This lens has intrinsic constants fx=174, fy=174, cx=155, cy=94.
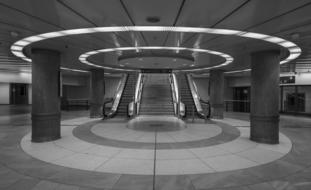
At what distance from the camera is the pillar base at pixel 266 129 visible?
5852 millimetres

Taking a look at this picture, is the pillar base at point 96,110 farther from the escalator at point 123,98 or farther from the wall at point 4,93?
the wall at point 4,93

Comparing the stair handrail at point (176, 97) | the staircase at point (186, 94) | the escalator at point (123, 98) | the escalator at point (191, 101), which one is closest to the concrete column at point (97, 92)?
the escalator at point (123, 98)

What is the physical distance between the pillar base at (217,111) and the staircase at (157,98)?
2.78m

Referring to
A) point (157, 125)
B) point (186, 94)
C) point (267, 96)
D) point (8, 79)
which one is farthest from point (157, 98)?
point (8, 79)

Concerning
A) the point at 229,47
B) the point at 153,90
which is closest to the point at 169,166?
the point at 229,47

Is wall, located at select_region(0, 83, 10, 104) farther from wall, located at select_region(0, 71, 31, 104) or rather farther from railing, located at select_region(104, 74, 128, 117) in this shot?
railing, located at select_region(104, 74, 128, 117)

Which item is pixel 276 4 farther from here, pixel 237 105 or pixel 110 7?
pixel 237 105

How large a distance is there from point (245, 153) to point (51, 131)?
621cm

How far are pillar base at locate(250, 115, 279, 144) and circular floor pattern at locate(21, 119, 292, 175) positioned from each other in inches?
12.3

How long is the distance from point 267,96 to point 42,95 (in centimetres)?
766

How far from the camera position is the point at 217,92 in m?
11.9

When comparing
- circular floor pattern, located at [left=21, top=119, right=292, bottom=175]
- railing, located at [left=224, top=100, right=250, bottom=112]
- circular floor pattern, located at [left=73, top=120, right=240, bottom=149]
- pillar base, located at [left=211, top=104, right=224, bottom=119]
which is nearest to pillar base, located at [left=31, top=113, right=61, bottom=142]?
circular floor pattern, located at [left=21, top=119, right=292, bottom=175]

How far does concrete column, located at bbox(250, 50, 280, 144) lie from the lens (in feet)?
19.3

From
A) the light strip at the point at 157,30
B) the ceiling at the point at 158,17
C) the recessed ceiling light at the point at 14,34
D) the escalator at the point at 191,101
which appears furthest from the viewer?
the escalator at the point at 191,101
